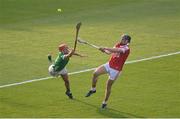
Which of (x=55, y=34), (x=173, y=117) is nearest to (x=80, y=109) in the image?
(x=173, y=117)

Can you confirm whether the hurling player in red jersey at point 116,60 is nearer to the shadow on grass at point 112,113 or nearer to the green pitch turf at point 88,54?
the shadow on grass at point 112,113

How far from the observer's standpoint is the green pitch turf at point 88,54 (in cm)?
2423

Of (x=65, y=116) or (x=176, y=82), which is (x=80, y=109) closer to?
(x=65, y=116)

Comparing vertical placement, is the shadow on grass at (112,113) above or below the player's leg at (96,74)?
below

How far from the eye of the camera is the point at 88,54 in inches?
1309

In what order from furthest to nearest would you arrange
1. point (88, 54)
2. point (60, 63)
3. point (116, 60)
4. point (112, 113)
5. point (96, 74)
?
point (88, 54)
point (60, 63)
point (96, 74)
point (116, 60)
point (112, 113)

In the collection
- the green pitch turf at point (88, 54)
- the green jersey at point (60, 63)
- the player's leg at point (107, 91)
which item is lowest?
the green pitch turf at point (88, 54)

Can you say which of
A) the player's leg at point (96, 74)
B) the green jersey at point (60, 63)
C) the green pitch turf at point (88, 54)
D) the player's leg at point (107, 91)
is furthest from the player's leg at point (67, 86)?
the player's leg at point (107, 91)

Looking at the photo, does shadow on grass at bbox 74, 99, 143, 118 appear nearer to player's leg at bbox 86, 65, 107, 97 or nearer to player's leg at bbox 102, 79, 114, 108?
player's leg at bbox 102, 79, 114, 108

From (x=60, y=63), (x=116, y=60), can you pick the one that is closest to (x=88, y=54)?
(x=60, y=63)

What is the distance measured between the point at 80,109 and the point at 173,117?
3616mm

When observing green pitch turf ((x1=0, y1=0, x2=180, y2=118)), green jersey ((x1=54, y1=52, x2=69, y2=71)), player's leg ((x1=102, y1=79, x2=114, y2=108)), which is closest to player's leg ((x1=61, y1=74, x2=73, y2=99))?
green pitch turf ((x1=0, y1=0, x2=180, y2=118))

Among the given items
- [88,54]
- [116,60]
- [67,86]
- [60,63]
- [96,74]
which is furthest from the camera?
[88,54]

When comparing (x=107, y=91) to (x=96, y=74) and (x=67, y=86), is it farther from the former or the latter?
(x=67, y=86)
